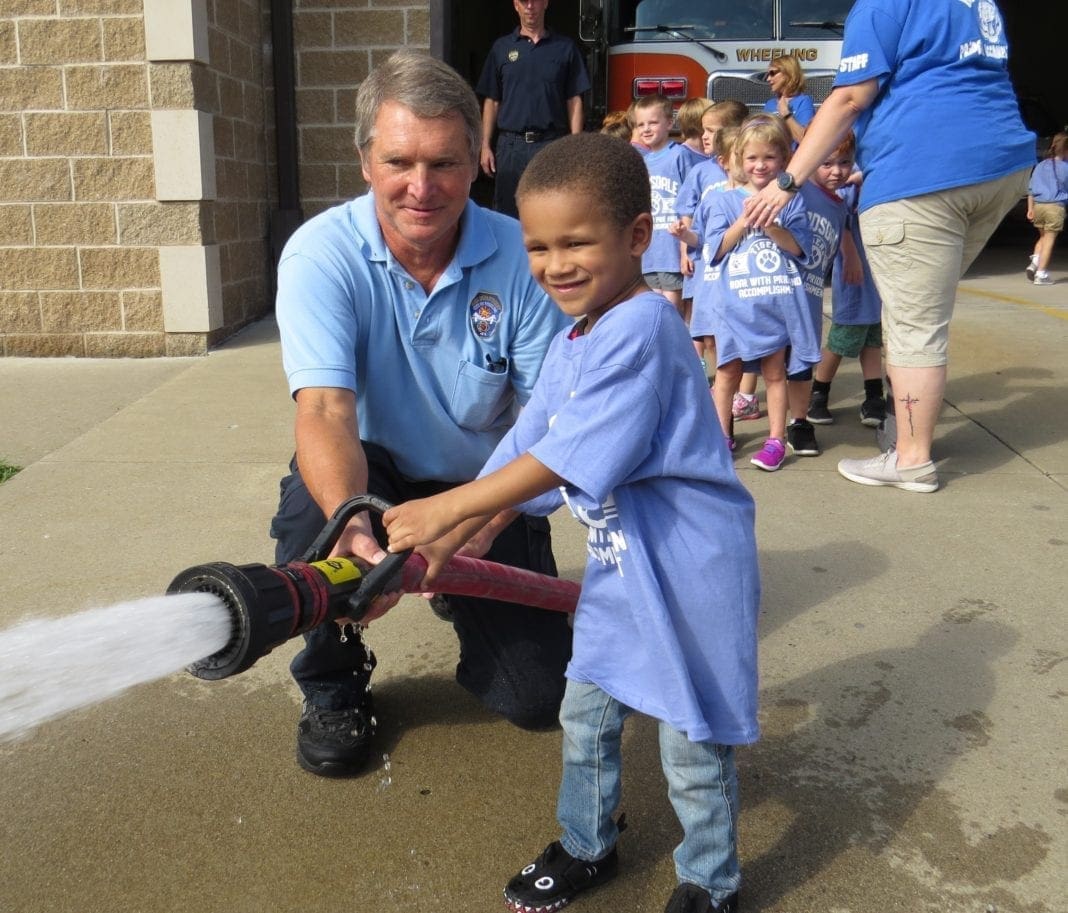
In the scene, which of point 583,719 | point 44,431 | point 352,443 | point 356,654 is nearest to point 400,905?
point 583,719

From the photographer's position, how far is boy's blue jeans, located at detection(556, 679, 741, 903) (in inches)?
75.5

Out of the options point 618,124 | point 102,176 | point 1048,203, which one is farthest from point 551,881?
point 1048,203

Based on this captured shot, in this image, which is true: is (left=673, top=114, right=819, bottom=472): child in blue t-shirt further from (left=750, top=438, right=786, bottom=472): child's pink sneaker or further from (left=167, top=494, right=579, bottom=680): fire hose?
(left=167, top=494, right=579, bottom=680): fire hose

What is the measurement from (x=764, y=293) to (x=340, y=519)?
3.10 meters

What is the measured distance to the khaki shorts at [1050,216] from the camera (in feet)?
36.0

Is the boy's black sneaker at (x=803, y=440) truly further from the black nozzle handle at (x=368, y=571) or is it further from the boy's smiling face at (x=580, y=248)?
the black nozzle handle at (x=368, y=571)

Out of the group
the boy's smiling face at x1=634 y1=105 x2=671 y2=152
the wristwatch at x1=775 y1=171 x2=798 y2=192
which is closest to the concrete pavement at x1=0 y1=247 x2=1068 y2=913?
the wristwatch at x1=775 y1=171 x2=798 y2=192

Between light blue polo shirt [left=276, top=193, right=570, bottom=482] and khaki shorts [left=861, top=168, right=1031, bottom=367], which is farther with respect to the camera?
khaki shorts [left=861, top=168, right=1031, bottom=367]

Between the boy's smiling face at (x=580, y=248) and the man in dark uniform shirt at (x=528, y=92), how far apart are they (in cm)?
540

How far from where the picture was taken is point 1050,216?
1105 cm

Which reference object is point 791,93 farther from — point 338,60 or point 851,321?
point 338,60

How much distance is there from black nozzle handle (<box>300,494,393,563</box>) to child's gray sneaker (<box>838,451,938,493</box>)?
9.55 ft

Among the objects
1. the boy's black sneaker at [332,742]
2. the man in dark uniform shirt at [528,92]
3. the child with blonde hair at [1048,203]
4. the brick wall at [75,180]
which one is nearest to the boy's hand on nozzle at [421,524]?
the boy's black sneaker at [332,742]

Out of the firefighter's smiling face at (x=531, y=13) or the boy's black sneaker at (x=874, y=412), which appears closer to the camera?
the boy's black sneaker at (x=874, y=412)
